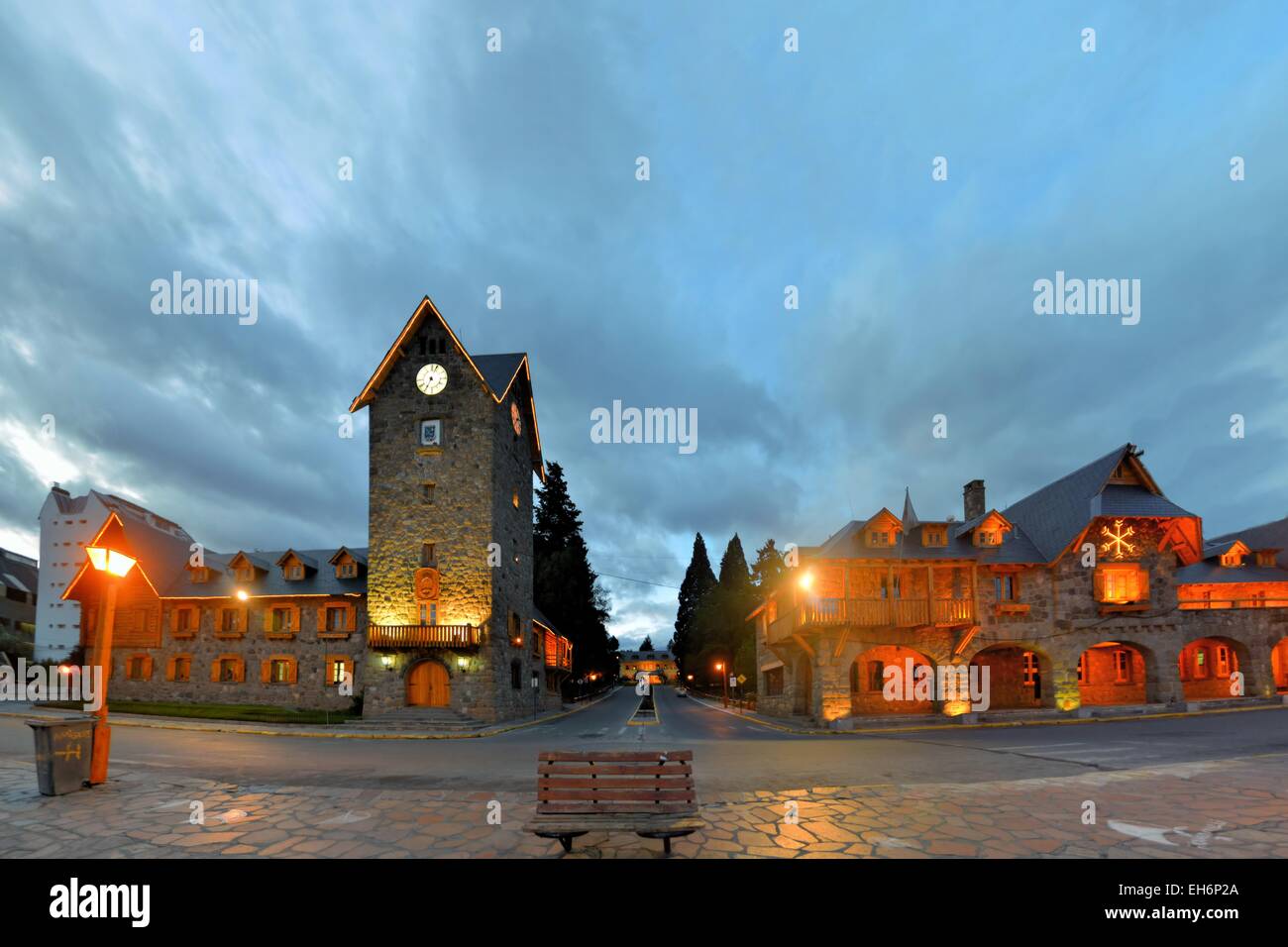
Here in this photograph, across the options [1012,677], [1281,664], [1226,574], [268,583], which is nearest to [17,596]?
[268,583]

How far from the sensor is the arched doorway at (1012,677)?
95.3ft

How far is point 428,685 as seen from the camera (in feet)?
95.5

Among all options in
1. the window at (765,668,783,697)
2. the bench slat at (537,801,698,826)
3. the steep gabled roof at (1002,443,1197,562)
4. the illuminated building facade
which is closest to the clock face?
the illuminated building facade

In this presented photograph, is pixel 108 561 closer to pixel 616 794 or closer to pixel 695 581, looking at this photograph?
pixel 616 794

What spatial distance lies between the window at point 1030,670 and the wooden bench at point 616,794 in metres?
29.1

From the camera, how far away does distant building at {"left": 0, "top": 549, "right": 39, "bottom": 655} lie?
49.1 m

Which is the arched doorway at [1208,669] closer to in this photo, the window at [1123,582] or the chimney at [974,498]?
the window at [1123,582]

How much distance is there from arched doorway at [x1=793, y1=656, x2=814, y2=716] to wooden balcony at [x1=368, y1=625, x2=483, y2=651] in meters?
16.1

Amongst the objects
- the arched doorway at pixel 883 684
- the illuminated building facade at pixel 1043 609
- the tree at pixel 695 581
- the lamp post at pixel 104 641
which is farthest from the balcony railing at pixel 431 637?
the tree at pixel 695 581

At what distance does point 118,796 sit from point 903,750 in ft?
53.6

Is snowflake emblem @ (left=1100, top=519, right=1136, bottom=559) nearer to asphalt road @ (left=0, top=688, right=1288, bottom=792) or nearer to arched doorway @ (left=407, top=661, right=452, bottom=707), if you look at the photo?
asphalt road @ (left=0, top=688, right=1288, bottom=792)

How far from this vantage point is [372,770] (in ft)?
42.5

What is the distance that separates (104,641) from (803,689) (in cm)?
2910
